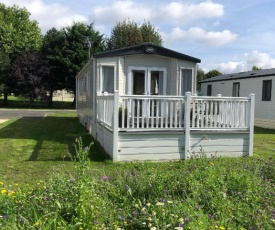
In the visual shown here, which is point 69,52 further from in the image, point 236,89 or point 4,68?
point 236,89

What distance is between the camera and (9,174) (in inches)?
227

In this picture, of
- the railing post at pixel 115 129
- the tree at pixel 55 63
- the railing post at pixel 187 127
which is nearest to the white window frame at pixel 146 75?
the railing post at pixel 187 127

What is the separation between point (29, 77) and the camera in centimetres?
2978

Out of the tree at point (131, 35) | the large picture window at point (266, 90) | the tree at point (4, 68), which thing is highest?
the tree at point (131, 35)

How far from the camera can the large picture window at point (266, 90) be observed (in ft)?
52.8

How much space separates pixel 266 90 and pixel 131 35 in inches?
804

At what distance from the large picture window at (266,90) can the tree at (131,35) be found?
774 inches

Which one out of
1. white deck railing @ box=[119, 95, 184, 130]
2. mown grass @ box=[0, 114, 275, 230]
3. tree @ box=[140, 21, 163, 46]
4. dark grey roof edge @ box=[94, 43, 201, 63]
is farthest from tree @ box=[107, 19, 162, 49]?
mown grass @ box=[0, 114, 275, 230]

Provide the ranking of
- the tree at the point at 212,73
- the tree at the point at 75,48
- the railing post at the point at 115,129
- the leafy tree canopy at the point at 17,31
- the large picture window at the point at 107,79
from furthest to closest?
the tree at the point at 212,73
the leafy tree canopy at the point at 17,31
the tree at the point at 75,48
the large picture window at the point at 107,79
the railing post at the point at 115,129

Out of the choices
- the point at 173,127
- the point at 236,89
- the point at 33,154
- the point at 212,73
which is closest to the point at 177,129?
the point at 173,127

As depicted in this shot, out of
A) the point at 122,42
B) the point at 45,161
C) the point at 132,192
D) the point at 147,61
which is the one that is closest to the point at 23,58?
the point at 122,42

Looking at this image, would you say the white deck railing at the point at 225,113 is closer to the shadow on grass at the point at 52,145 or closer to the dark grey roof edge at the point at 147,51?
the shadow on grass at the point at 52,145

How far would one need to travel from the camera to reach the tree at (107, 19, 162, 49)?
33.9 m

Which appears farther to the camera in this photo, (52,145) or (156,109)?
(52,145)
